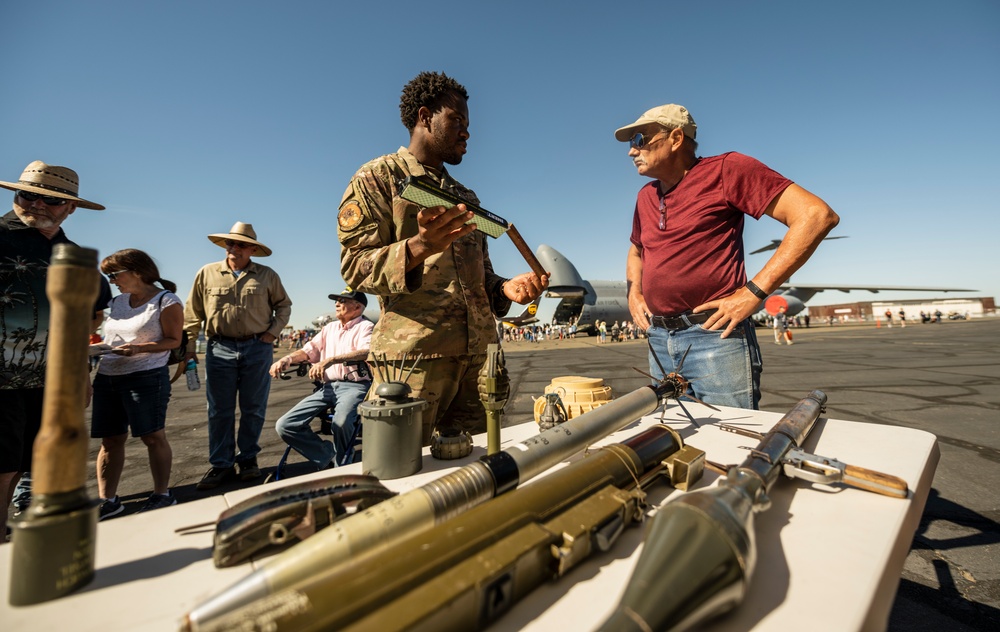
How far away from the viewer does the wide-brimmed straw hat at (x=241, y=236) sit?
434 centimetres

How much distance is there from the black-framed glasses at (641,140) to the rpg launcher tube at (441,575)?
2.29 m

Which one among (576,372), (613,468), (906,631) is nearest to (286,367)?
(613,468)

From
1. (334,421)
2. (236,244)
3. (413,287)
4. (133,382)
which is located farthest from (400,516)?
(236,244)

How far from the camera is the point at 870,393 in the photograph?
287 inches

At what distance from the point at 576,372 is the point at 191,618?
37.9 ft

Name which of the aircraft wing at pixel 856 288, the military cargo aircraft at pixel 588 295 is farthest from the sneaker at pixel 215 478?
the aircraft wing at pixel 856 288

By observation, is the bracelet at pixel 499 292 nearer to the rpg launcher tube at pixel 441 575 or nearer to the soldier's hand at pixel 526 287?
the soldier's hand at pixel 526 287

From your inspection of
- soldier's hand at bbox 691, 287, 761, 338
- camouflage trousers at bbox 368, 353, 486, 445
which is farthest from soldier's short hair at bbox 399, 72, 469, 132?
soldier's hand at bbox 691, 287, 761, 338

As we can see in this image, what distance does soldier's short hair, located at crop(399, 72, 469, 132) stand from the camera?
2189mm

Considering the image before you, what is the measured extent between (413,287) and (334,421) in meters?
2.33

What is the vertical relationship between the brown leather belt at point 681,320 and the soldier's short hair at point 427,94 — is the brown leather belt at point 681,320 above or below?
below

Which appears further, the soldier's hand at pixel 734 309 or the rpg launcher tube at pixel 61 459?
the soldier's hand at pixel 734 309

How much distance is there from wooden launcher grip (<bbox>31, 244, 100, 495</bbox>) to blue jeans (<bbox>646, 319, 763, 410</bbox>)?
2491 millimetres

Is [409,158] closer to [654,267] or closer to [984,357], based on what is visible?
[654,267]
